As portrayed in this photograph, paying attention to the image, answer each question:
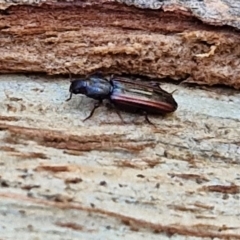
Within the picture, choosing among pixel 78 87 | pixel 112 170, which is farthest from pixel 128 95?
pixel 112 170

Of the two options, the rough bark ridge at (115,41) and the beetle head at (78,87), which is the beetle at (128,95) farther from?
the rough bark ridge at (115,41)

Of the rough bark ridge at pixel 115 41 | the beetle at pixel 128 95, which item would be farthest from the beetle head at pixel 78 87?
the rough bark ridge at pixel 115 41

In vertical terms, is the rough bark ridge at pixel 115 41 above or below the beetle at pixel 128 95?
above

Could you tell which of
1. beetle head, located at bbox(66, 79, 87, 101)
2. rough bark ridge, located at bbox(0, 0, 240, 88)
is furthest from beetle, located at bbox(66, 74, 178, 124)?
rough bark ridge, located at bbox(0, 0, 240, 88)

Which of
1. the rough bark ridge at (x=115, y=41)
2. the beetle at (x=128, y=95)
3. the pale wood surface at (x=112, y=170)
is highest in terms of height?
the rough bark ridge at (x=115, y=41)

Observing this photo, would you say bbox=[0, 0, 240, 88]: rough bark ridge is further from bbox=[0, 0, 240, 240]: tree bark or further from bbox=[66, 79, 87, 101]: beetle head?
bbox=[66, 79, 87, 101]: beetle head

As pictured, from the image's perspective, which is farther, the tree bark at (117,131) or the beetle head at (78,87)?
the beetle head at (78,87)
